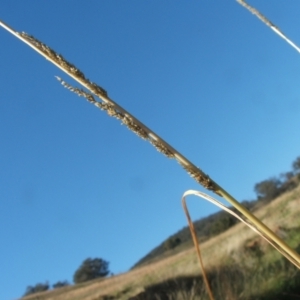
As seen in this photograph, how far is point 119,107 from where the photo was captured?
2.85ft

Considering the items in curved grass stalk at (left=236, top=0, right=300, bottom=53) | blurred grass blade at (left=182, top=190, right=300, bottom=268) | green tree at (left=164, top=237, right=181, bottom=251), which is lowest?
blurred grass blade at (left=182, top=190, right=300, bottom=268)

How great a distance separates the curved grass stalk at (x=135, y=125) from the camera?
841mm

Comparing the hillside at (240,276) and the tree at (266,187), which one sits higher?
the tree at (266,187)

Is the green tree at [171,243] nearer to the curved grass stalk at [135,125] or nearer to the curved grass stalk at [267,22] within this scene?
the curved grass stalk at [267,22]

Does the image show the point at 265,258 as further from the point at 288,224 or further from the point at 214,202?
the point at 214,202

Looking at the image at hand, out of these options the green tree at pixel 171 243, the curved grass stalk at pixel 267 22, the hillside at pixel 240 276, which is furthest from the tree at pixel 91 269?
the curved grass stalk at pixel 267 22

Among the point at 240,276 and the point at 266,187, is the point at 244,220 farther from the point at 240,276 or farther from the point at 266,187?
the point at 266,187

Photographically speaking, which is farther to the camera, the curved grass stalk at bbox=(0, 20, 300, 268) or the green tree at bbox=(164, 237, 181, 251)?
the green tree at bbox=(164, 237, 181, 251)

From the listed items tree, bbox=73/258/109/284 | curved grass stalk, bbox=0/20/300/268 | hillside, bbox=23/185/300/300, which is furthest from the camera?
tree, bbox=73/258/109/284

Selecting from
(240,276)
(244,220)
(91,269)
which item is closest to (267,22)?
(244,220)

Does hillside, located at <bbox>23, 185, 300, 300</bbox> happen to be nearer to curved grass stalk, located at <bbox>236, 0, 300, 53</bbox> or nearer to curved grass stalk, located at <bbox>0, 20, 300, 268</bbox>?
curved grass stalk, located at <bbox>236, 0, 300, 53</bbox>

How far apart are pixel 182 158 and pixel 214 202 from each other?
14cm

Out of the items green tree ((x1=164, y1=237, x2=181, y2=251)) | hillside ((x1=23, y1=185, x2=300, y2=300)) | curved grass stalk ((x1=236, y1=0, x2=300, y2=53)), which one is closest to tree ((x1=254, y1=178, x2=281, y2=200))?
green tree ((x1=164, y1=237, x2=181, y2=251))

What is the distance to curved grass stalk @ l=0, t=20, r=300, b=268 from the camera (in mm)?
841
